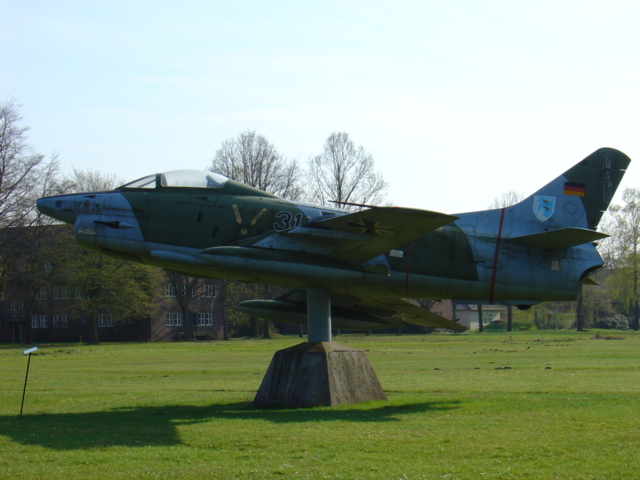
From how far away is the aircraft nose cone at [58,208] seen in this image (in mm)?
16688

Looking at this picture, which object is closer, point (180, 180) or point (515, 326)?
point (180, 180)

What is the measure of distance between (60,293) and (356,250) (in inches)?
2601

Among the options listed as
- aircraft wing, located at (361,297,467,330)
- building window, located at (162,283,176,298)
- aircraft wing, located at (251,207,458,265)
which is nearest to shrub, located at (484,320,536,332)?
building window, located at (162,283,176,298)

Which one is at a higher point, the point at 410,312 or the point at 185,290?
the point at 185,290

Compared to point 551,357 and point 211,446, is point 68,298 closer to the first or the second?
point 551,357

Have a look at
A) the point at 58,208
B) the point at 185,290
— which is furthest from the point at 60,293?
the point at 58,208

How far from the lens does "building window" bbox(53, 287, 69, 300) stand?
70625 millimetres

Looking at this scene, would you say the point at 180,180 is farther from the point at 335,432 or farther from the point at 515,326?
the point at 515,326

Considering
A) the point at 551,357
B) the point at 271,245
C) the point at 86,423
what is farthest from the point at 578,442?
the point at 551,357

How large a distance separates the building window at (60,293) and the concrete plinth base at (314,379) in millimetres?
59133

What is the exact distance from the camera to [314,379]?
15250mm

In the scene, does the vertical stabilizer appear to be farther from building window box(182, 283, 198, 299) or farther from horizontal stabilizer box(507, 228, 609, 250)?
building window box(182, 283, 198, 299)

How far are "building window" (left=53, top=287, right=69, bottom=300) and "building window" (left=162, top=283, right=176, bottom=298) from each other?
32.2 ft

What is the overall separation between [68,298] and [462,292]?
6029 cm
